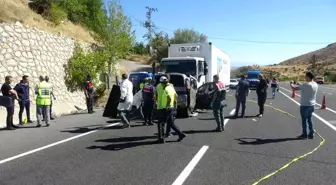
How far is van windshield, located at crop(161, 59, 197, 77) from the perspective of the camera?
57.0ft

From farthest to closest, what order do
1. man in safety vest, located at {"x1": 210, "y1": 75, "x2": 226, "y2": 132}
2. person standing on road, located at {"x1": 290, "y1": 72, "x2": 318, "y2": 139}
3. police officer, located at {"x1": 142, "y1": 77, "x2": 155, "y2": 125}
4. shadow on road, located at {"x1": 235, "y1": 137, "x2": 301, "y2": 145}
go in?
police officer, located at {"x1": 142, "y1": 77, "x2": 155, "y2": 125} → man in safety vest, located at {"x1": 210, "y1": 75, "x2": 226, "y2": 132} → person standing on road, located at {"x1": 290, "y1": 72, "x2": 318, "y2": 139} → shadow on road, located at {"x1": 235, "y1": 137, "x2": 301, "y2": 145}

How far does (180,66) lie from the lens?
17.6 meters

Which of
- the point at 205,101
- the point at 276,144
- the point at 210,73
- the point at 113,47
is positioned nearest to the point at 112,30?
the point at 113,47

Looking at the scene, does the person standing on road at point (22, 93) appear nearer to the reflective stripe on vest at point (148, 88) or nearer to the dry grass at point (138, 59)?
the reflective stripe on vest at point (148, 88)

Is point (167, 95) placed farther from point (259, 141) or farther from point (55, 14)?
point (55, 14)

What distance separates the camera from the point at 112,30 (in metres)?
31.2

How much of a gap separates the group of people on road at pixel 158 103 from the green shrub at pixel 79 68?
7705 mm

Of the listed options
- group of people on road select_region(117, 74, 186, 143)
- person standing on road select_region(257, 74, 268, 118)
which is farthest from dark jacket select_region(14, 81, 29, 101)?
person standing on road select_region(257, 74, 268, 118)

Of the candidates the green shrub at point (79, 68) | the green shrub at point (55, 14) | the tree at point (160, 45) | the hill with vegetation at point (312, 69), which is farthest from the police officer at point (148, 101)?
the hill with vegetation at point (312, 69)

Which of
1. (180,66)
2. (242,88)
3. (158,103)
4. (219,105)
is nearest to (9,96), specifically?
(158,103)

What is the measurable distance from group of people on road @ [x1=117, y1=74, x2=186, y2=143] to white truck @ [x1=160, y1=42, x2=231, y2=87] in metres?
4.96

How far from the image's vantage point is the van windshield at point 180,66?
683 inches

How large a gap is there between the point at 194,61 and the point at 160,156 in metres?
10.7

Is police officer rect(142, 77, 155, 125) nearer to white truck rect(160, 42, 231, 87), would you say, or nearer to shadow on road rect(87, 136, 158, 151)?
shadow on road rect(87, 136, 158, 151)
